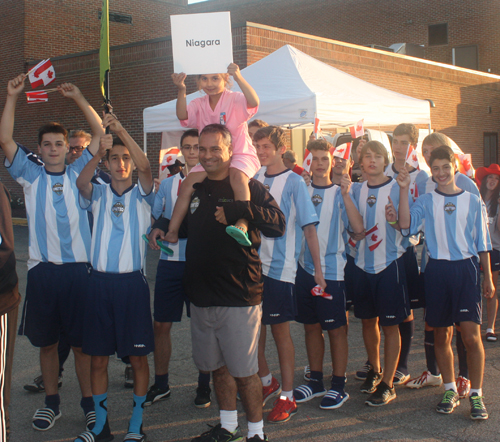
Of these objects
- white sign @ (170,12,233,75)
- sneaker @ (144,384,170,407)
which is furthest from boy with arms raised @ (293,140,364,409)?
white sign @ (170,12,233,75)

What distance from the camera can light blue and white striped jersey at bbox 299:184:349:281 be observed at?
439cm

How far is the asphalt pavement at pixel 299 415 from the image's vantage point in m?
3.74

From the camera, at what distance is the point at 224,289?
133 inches

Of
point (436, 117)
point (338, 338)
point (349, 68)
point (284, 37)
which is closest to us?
point (338, 338)

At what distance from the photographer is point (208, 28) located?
12.3 feet

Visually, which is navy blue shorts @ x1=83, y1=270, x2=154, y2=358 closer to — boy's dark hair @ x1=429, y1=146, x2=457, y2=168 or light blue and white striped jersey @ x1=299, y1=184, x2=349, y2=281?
light blue and white striped jersey @ x1=299, y1=184, x2=349, y2=281

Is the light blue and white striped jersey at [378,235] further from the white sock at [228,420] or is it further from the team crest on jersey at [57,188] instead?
the team crest on jersey at [57,188]

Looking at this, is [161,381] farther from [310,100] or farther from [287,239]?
[310,100]

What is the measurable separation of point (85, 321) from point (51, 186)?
1048mm

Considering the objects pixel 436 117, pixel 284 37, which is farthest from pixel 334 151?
pixel 436 117

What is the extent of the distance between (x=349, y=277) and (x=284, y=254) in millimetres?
791

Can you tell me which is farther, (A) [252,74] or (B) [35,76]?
(A) [252,74]

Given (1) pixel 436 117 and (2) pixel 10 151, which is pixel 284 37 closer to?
(1) pixel 436 117

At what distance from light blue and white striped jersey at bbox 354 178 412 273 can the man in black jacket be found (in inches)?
51.7
